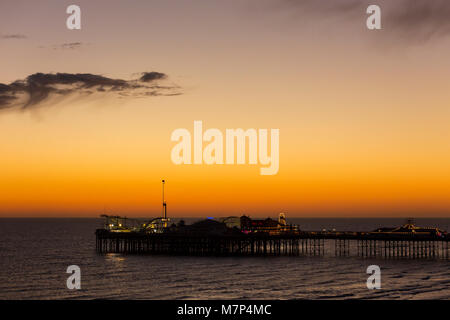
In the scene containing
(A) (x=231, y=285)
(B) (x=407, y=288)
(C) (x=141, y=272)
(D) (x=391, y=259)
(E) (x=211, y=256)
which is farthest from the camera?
(E) (x=211, y=256)

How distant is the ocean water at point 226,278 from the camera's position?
56.5 metres

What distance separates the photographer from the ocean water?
5650cm

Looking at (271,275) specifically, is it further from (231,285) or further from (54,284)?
(54,284)

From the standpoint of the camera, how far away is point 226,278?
225 feet

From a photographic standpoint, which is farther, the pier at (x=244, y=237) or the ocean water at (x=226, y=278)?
the pier at (x=244, y=237)

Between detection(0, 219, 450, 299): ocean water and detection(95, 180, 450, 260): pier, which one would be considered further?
detection(95, 180, 450, 260): pier

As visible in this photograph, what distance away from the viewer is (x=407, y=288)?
58.1 m

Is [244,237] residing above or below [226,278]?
above

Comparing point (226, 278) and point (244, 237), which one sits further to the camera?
point (244, 237)
